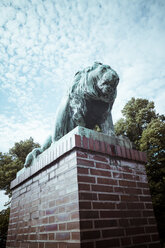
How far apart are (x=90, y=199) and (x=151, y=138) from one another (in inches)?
398

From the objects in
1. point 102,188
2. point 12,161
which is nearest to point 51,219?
point 102,188

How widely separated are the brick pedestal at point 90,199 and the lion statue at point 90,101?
1.68 ft

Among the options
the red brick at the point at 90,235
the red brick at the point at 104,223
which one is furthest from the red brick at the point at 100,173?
the red brick at the point at 90,235

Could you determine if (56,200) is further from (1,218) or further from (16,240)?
(1,218)

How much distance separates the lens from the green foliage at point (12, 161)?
13831 millimetres

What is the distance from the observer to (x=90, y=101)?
2.71 meters

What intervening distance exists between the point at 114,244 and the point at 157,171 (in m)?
10.2

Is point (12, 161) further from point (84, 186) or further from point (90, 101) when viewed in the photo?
point (84, 186)

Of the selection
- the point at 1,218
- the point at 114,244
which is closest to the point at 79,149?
the point at 114,244

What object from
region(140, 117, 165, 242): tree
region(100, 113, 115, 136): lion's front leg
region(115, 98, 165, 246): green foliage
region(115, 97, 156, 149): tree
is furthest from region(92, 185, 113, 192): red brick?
region(115, 97, 156, 149): tree

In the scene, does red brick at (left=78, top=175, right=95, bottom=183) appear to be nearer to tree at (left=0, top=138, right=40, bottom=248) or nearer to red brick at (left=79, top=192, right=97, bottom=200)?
red brick at (left=79, top=192, right=97, bottom=200)

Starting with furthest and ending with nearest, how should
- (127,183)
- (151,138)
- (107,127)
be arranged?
(151,138)
(107,127)
(127,183)

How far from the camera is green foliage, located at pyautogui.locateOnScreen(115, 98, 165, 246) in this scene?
390 inches

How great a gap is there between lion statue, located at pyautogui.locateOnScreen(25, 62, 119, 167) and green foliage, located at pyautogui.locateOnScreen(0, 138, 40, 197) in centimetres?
1237
